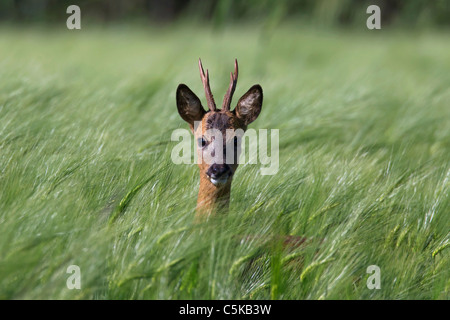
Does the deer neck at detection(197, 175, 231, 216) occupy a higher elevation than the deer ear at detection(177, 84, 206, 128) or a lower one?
lower

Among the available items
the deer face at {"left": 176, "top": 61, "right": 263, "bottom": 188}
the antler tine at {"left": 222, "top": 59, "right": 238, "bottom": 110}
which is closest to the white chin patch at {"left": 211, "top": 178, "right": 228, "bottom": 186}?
the deer face at {"left": 176, "top": 61, "right": 263, "bottom": 188}

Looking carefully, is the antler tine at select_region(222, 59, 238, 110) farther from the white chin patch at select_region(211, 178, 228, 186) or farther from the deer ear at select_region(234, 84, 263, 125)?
the white chin patch at select_region(211, 178, 228, 186)

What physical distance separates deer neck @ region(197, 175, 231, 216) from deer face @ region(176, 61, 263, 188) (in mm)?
30

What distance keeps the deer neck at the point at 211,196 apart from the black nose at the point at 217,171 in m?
0.08

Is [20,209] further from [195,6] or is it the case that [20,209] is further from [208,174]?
[195,6]

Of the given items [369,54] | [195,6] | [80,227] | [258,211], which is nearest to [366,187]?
[258,211]

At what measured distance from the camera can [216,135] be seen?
248 cm

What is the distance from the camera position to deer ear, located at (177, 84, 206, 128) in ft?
8.39

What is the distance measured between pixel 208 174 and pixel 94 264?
2.10 feet

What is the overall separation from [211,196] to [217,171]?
119 mm

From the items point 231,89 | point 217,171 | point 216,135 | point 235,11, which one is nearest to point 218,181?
point 217,171

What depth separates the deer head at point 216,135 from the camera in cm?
239

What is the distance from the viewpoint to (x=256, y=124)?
3637 mm

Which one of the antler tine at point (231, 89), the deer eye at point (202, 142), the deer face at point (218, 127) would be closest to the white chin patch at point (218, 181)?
the deer face at point (218, 127)
